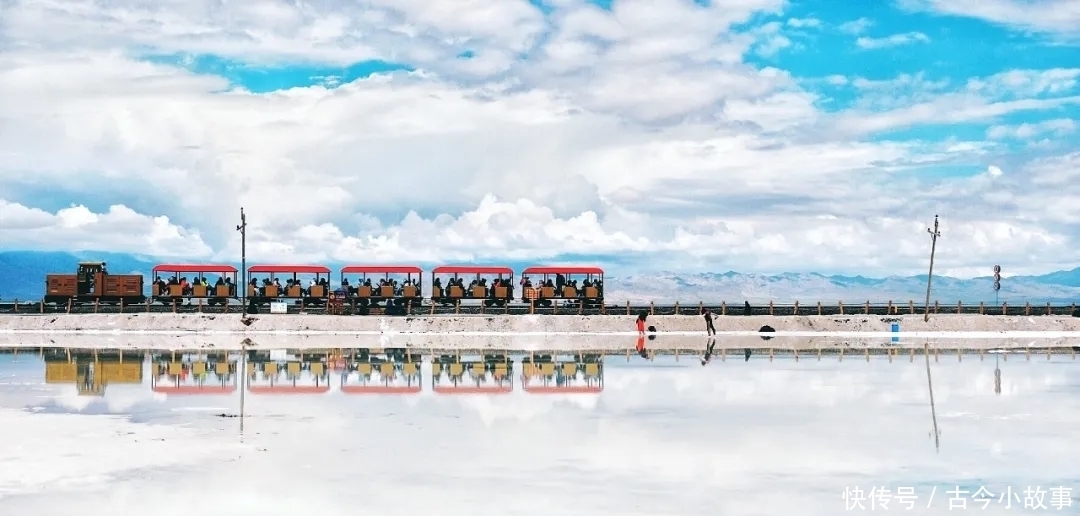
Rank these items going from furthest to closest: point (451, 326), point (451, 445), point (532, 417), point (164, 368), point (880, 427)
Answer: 1. point (451, 326)
2. point (164, 368)
3. point (532, 417)
4. point (880, 427)
5. point (451, 445)

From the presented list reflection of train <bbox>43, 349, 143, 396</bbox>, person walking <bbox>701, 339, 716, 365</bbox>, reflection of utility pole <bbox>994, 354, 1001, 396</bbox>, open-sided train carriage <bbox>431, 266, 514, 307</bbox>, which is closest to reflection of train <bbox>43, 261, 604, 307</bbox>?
open-sided train carriage <bbox>431, 266, 514, 307</bbox>

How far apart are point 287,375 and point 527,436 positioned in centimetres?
1852

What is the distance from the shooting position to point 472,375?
4191 cm

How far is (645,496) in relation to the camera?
60.8 feet

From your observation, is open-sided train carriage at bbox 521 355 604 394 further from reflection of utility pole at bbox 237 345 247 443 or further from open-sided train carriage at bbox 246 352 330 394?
reflection of utility pole at bbox 237 345 247 443

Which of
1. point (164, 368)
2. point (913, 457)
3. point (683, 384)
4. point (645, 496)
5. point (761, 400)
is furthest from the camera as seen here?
point (164, 368)

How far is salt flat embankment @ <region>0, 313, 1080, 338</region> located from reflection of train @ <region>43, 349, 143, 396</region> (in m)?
20.6

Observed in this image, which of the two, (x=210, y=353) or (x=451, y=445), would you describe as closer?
(x=451, y=445)

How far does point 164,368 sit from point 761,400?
24.1 m

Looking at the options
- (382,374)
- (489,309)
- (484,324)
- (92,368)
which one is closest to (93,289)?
(489,309)

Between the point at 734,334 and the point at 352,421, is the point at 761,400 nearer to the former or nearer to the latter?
the point at 352,421

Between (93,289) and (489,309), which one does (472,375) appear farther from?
(93,289)

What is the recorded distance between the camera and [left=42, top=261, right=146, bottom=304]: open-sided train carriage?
271 ft

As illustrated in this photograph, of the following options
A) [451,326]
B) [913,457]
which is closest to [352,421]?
[913,457]
